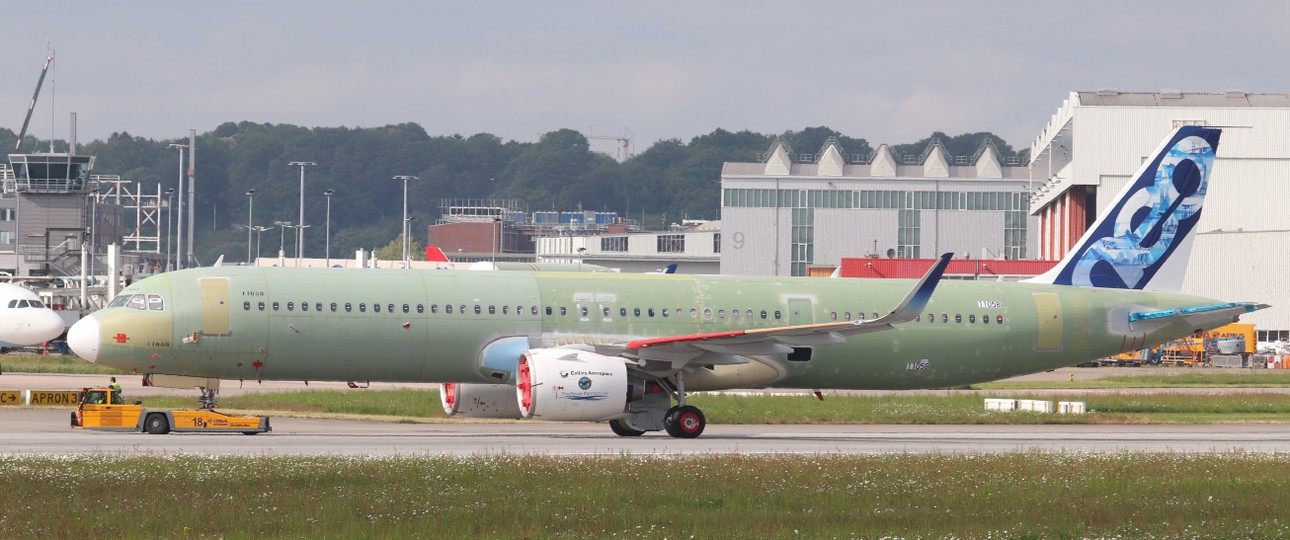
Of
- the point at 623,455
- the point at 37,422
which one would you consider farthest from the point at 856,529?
the point at 37,422

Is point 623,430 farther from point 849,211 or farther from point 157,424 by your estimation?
point 849,211

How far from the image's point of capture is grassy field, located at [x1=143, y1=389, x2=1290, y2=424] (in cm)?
4466

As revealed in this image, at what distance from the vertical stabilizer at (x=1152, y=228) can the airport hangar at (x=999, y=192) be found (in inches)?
2646

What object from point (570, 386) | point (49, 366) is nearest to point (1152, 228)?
point (570, 386)

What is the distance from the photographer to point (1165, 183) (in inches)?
1652

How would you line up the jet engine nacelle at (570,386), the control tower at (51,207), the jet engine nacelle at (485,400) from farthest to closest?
the control tower at (51,207)
the jet engine nacelle at (485,400)
the jet engine nacelle at (570,386)

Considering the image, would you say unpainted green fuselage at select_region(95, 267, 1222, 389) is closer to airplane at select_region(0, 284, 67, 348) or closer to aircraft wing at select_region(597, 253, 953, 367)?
aircraft wing at select_region(597, 253, 953, 367)

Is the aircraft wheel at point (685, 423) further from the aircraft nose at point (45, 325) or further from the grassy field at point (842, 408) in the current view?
the aircraft nose at point (45, 325)

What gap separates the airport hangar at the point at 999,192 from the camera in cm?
10756

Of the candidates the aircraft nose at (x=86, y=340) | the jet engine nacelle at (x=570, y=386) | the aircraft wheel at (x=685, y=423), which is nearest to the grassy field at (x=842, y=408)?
the aircraft wheel at (x=685, y=423)

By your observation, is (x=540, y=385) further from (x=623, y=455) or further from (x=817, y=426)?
(x=817, y=426)

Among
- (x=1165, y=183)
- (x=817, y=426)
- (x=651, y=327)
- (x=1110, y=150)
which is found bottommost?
(x=817, y=426)

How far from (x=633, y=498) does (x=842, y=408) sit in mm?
25188

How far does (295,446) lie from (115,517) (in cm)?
1099
